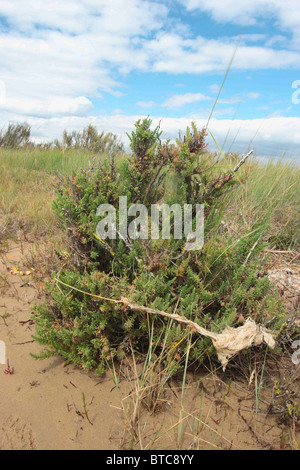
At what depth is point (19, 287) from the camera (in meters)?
3.29

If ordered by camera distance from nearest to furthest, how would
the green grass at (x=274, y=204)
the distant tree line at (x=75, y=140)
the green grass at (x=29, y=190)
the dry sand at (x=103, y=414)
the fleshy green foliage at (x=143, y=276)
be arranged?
the dry sand at (x=103, y=414) < the fleshy green foliage at (x=143, y=276) < the green grass at (x=274, y=204) < the green grass at (x=29, y=190) < the distant tree line at (x=75, y=140)

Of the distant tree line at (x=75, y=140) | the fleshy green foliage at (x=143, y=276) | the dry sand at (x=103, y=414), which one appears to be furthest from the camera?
the distant tree line at (x=75, y=140)

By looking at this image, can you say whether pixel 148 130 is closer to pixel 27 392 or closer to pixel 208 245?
pixel 208 245

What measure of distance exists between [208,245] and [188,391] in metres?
1.11

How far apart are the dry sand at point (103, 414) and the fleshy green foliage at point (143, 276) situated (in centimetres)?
19

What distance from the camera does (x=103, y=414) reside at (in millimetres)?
2045

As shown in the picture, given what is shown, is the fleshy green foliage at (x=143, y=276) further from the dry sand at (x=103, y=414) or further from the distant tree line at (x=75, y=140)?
the distant tree line at (x=75, y=140)

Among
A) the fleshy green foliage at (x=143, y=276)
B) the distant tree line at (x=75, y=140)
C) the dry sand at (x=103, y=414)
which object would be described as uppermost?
the distant tree line at (x=75, y=140)

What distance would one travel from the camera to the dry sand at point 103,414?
6.22ft

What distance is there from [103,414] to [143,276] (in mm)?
977

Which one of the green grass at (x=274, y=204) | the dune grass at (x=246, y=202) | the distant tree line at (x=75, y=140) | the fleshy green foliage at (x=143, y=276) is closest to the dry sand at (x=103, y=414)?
the fleshy green foliage at (x=143, y=276)

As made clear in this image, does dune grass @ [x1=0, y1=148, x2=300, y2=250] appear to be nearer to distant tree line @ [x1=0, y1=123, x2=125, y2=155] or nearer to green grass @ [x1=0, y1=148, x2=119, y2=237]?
green grass @ [x1=0, y1=148, x2=119, y2=237]

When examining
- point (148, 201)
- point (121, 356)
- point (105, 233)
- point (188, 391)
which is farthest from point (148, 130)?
point (188, 391)

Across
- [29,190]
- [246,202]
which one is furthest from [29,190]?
[246,202]
